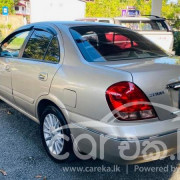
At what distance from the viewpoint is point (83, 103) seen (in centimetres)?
254

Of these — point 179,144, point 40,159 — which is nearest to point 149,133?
point 179,144

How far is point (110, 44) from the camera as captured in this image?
3154 mm

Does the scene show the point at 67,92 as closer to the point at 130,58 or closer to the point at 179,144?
the point at 130,58

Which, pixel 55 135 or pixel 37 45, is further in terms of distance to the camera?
pixel 37 45

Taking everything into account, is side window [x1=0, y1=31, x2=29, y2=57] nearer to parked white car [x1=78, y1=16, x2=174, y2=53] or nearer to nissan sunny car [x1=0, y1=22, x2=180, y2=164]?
nissan sunny car [x1=0, y1=22, x2=180, y2=164]

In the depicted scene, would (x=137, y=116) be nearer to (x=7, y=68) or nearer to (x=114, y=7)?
(x=7, y=68)

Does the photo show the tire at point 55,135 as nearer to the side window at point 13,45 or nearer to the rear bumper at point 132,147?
the rear bumper at point 132,147

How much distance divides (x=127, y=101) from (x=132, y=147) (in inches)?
15.2

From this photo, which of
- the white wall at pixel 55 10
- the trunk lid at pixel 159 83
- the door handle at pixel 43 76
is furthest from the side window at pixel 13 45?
the white wall at pixel 55 10

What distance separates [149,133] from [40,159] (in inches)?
59.1

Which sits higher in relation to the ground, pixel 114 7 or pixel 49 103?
pixel 114 7

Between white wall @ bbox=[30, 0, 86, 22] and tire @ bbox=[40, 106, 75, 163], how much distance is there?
25625mm

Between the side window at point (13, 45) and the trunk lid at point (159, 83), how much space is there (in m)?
1.80

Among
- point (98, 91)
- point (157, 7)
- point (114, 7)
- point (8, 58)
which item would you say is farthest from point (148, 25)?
point (114, 7)
